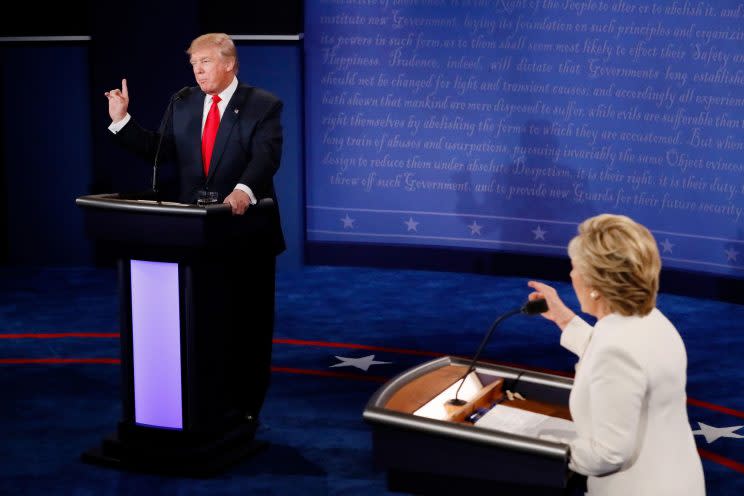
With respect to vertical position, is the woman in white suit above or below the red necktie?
below

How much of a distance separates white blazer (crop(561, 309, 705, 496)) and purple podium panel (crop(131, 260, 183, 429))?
212 centimetres

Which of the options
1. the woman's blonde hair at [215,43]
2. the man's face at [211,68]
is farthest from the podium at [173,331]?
the woman's blonde hair at [215,43]

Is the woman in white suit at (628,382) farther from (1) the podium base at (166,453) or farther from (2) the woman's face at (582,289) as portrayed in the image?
(1) the podium base at (166,453)

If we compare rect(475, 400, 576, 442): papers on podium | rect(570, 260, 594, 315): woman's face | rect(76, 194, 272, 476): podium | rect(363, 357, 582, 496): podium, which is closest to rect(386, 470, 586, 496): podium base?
rect(363, 357, 582, 496): podium

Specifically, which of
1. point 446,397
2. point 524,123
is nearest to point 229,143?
point 446,397

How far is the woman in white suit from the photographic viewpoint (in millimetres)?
2193

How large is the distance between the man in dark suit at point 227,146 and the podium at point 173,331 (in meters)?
0.06

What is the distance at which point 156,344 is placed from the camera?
410cm

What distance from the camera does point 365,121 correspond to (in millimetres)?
8297

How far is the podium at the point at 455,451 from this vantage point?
7.46ft

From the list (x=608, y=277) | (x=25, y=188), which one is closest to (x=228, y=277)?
(x=608, y=277)

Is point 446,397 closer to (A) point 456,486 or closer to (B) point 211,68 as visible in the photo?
(A) point 456,486

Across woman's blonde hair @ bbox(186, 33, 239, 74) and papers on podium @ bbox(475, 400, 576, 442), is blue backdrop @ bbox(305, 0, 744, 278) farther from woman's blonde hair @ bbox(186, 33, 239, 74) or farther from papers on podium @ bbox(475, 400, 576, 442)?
papers on podium @ bbox(475, 400, 576, 442)

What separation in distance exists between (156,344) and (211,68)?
44.5 inches
